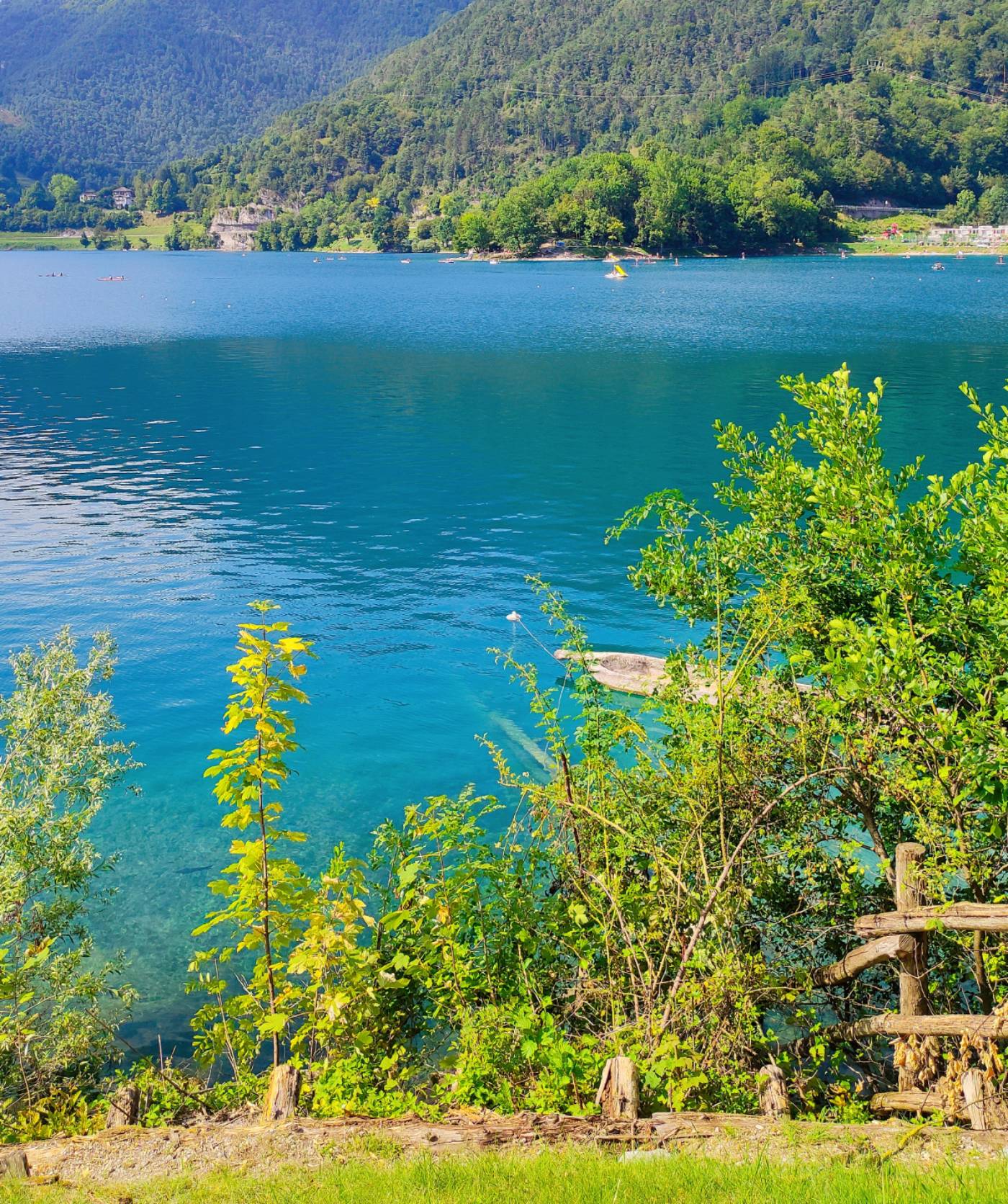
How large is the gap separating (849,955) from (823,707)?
2.25 m

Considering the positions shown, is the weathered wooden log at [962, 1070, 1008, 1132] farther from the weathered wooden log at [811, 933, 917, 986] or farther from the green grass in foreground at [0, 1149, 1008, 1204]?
the weathered wooden log at [811, 933, 917, 986]

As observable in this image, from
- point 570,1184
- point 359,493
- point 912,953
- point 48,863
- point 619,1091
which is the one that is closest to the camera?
point 570,1184

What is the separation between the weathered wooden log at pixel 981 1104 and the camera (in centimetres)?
719

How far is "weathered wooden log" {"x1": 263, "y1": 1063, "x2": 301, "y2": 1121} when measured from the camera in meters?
7.72

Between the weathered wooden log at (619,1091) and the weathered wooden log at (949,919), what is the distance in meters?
2.30

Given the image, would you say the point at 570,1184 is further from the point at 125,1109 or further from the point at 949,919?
the point at 125,1109

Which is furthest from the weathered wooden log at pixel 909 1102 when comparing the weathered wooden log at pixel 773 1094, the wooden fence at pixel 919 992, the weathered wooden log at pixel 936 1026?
the weathered wooden log at pixel 773 1094

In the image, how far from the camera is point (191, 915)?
590 inches

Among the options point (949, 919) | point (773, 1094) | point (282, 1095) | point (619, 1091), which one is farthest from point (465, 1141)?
point (949, 919)

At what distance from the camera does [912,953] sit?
812 cm

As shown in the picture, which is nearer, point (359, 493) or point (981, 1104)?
point (981, 1104)

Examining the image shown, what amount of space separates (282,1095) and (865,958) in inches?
189

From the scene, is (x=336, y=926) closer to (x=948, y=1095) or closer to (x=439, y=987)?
(x=439, y=987)

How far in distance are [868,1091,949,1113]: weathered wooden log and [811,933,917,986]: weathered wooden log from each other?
98 centimetres
